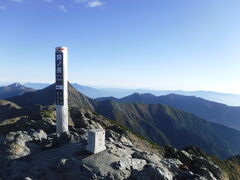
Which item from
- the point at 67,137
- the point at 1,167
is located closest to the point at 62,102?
the point at 67,137

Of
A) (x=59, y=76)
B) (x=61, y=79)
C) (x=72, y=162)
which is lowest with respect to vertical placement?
(x=72, y=162)

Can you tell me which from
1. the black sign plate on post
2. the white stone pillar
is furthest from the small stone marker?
the black sign plate on post

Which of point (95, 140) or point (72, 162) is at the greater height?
point (95, 140)

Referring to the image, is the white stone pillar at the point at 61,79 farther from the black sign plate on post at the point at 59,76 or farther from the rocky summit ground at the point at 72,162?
the rocky summit ground at the point at 72,162

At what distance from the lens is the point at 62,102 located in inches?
1997

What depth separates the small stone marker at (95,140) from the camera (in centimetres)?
3825

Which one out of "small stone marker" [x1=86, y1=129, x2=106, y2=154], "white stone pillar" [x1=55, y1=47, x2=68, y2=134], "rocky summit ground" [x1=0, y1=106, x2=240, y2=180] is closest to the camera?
"rocky summit ground" [x1=0, y1=106, x2=240, y2=180]

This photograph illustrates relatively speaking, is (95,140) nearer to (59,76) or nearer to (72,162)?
(72,162)

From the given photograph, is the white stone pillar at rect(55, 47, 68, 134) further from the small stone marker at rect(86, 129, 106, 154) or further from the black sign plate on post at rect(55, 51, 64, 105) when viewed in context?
the small stone marker at rect(86, 129, 106, 154)

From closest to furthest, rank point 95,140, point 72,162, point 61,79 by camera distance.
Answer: point 72,162 → point 95,140 → point 61,79

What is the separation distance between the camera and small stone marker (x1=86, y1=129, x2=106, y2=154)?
125ft

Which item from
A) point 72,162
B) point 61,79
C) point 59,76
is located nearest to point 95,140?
point 72,162

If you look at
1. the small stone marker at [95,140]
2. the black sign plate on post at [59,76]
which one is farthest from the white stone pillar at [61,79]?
the small stone marker at [95,140]

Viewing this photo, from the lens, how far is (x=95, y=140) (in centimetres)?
3838
